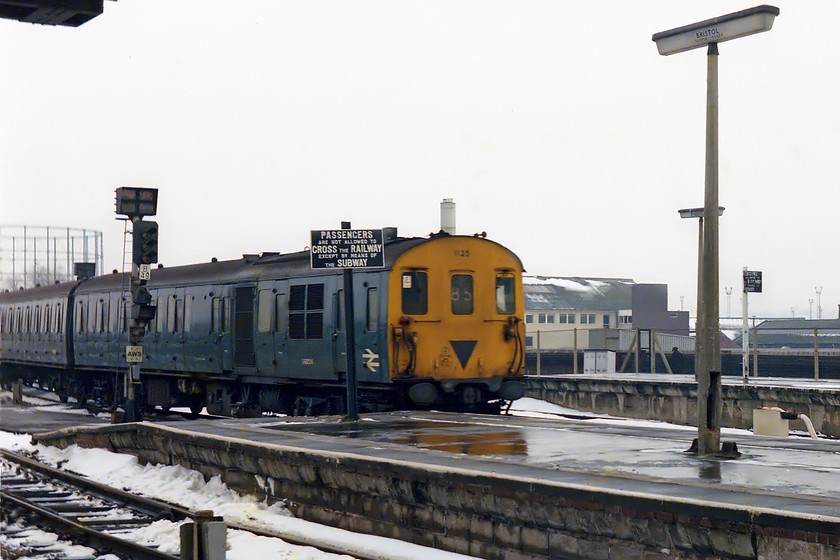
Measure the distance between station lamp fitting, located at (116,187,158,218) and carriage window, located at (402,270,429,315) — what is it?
588 cm

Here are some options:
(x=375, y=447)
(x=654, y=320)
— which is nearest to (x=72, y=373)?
(x=375, y=447)

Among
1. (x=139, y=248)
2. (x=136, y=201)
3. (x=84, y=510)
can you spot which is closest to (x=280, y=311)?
(x=139, y=248)

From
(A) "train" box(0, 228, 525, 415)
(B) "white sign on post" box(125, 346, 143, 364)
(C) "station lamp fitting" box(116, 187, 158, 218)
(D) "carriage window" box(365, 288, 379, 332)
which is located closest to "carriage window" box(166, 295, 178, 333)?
(A) "train" box(0, 228, 525, 415)

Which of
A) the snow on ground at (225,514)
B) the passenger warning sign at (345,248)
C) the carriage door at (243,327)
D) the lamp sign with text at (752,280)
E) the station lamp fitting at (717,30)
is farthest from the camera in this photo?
the lamp sign with text at (752,280)

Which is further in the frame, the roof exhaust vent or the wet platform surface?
the roof exhaust vent

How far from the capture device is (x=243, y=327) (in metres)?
22.3

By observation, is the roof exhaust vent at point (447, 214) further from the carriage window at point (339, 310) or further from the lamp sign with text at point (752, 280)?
the lamp sign with text at point (752, 280)

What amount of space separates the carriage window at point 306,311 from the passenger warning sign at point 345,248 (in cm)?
424

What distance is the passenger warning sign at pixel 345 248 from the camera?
15.4 meters

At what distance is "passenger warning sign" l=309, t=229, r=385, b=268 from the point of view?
15398 millimetres

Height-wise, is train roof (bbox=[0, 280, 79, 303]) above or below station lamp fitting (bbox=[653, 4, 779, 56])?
below

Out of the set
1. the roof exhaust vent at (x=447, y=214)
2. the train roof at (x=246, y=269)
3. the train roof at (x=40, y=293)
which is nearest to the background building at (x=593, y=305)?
the train roof at (x=40, y=293)

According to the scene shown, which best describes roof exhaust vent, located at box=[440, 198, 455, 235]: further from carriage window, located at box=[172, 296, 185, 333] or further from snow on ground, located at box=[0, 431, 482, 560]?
snow on ground, located at box=[0, 431, 482, 560]

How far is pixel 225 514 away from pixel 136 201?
10.1 meters
